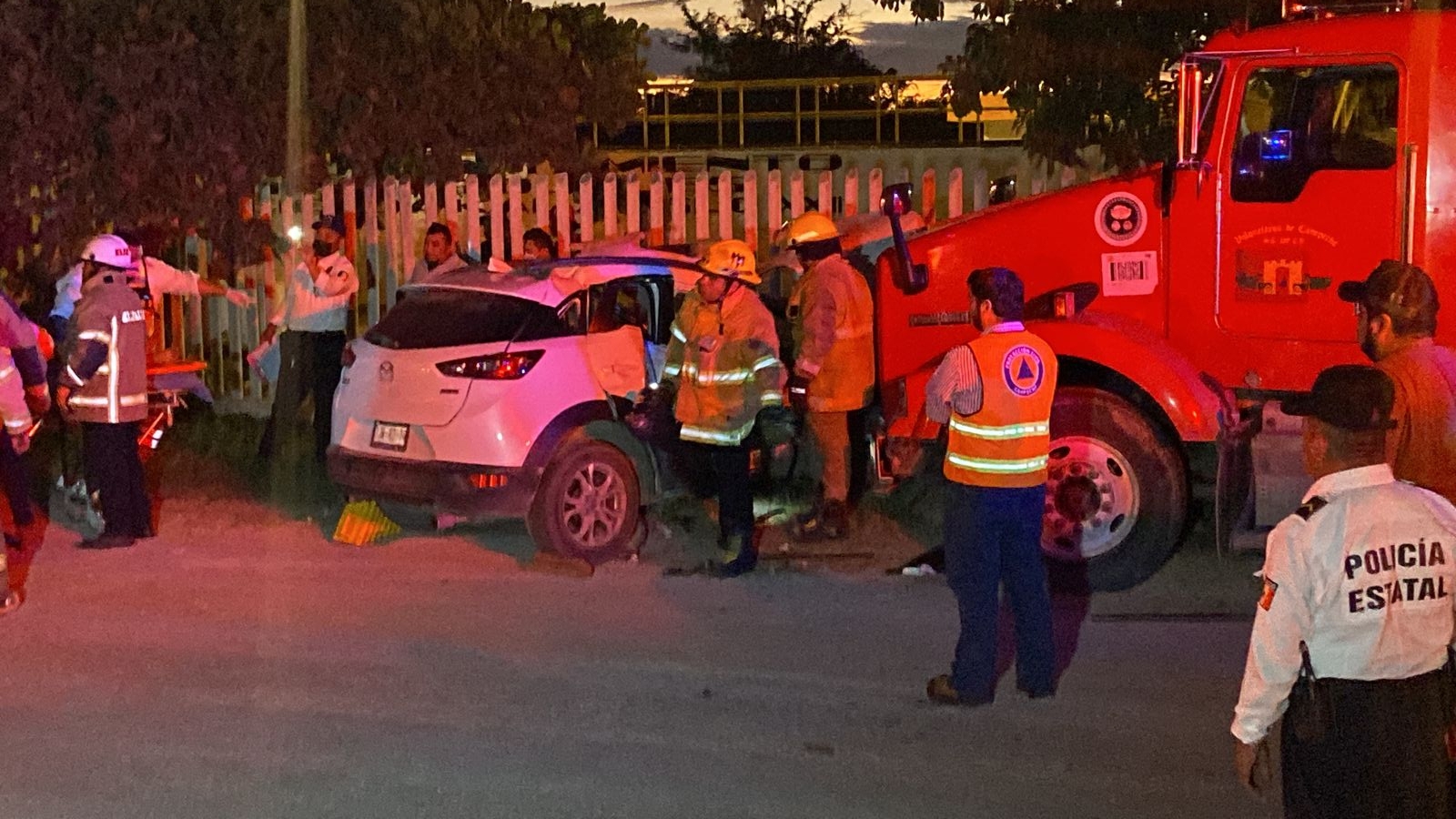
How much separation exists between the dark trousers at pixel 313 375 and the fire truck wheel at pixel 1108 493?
502cm

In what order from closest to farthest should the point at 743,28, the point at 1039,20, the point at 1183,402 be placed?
the point at 1183,402 < the point at 1039,20 < the point at 743,28

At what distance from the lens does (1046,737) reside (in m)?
6.03

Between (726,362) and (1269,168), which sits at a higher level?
(1269,168)

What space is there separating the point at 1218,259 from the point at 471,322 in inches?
146

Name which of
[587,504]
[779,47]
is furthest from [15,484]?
[779,47]

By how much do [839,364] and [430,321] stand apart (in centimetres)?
216

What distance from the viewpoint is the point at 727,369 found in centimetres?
834

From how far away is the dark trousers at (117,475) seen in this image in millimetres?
9211

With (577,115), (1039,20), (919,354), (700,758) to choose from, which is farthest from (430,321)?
(577,115)

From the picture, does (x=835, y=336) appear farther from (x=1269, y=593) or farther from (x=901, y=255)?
(x=1269, y=593)

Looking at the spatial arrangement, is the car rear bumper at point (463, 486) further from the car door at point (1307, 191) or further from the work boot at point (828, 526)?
the car door at point (1307, 191)

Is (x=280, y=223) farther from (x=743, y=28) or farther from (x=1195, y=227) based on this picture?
(x=743, y=28)

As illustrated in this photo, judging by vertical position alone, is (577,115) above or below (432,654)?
above

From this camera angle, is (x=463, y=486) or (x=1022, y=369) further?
(x=463, y=486)
